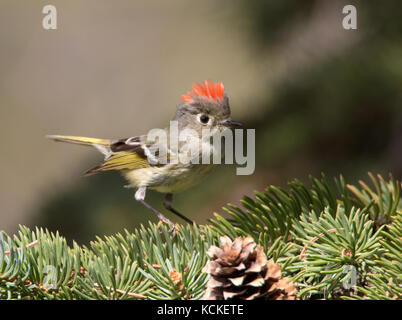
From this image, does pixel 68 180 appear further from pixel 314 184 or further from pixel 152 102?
pixel 152 102

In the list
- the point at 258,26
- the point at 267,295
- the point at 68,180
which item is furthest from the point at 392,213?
the point at 68,180

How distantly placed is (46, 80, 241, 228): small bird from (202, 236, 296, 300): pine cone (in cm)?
113

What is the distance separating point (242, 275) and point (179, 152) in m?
1.33

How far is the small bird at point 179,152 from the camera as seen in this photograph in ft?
7.55

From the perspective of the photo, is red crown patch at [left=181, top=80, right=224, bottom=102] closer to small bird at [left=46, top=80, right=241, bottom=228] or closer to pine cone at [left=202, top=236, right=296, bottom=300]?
small bird at [left=46, top=80, right=241, bottom=228]

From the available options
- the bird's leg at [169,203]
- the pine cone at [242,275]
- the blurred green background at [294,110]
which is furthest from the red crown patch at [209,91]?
the pine cone at [242,275]

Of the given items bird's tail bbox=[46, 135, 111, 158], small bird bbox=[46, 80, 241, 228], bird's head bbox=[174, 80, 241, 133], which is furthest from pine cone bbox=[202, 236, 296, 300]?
bird's tail bbox=[46, 135, 111, 158]

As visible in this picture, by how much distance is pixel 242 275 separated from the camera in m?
1.09

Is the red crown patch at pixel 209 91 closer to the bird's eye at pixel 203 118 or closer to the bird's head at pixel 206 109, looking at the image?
the bird's head at pixel 206 109

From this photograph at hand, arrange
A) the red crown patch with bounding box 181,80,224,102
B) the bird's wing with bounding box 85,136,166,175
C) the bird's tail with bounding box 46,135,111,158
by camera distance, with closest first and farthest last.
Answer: the red crown patch with bounding box 181,80,224,102 → the bird's wing with bounding box 85,136,166,175 → the bird's tail with bounding box 46,135,111,158

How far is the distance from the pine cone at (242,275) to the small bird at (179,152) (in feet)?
3.72

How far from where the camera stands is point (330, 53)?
2.28 meters

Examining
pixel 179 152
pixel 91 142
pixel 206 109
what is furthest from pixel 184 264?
pixel 91 142

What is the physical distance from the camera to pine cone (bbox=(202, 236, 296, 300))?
108cm
